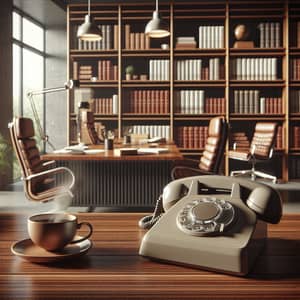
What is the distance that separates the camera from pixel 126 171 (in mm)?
4426

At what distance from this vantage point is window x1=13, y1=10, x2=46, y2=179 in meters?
7.91

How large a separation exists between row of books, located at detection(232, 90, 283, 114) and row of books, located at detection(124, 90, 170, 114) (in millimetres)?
1074

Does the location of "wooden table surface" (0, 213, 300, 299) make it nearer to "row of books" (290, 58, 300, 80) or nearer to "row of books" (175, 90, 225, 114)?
"row of books" (175, 90, 225, 114)

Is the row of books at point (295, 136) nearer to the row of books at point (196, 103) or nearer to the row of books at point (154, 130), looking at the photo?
the row of books at point (196, 103)

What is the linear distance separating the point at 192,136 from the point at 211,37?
4.98ft

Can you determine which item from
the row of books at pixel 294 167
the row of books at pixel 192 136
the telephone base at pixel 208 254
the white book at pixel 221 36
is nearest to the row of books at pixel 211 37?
the white book at pixel 221 36

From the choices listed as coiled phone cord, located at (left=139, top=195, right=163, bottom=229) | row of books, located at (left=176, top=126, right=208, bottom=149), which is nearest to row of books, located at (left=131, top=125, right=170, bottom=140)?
row of books, located at (left=176, top=126, right=208, bottom=149)

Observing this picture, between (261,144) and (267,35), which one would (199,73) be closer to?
(267,35)

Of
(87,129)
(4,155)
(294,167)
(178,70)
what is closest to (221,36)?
(178,70)

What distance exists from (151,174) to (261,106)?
369cm

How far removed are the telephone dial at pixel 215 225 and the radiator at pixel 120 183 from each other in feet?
11.1

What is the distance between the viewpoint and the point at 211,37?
755 cm

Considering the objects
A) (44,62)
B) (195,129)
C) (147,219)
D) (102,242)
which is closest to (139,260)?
(102,242)

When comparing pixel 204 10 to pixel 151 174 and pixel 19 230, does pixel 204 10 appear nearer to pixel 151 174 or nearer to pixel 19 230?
pixel 151 174
